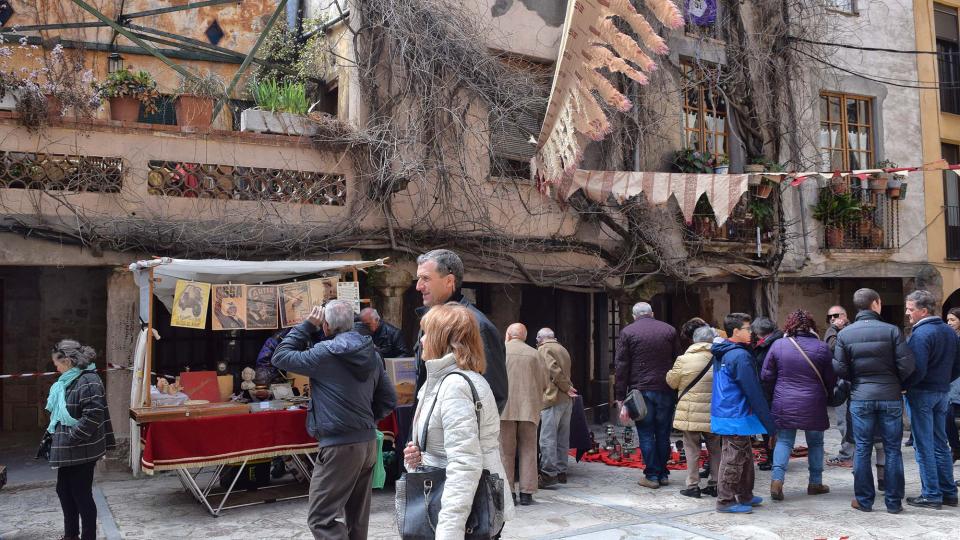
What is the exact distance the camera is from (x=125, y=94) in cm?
930

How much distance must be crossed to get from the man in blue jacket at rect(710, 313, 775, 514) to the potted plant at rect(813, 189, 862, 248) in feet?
27.6

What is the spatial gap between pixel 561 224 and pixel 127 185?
5829 mm

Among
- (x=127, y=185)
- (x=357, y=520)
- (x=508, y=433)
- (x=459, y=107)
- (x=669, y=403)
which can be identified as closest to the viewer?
(x=357, y=520)

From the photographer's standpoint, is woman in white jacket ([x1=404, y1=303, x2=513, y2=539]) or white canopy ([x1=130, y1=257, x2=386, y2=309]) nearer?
woman in white jacket ([x1=404, y1=303, x2=513, y2=539])

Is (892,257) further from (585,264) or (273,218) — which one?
(273,218)

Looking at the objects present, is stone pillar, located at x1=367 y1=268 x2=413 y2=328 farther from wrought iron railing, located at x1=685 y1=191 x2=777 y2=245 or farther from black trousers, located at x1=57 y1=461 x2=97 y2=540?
wrought iron railing, located at x1=685 y1=191 x2=777 y2=245

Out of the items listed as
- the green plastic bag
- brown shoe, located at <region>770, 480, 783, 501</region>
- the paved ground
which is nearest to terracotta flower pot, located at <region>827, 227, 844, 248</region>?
the paved ground

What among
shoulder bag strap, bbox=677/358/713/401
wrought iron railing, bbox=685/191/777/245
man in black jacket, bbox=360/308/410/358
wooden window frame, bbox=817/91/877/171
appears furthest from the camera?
wooden window frame, bbox=817/91/877/171

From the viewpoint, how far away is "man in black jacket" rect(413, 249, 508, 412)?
160 inches

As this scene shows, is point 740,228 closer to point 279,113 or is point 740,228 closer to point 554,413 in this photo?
point 554,413

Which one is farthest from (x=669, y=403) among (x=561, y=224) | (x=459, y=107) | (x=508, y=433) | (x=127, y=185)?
(x=127, y=185)

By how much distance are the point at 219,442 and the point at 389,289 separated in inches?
145

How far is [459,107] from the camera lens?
36.4 ft

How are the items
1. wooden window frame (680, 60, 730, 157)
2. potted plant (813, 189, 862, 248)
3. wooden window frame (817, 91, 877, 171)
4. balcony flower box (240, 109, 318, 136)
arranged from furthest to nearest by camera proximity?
wooden window frame (817, 91, 877, 171)
potted plant (813, 189, 862, 248)
wooden window frame (680, 60, 730, 157)
balcony flower box (240, 109, 318, 136)
